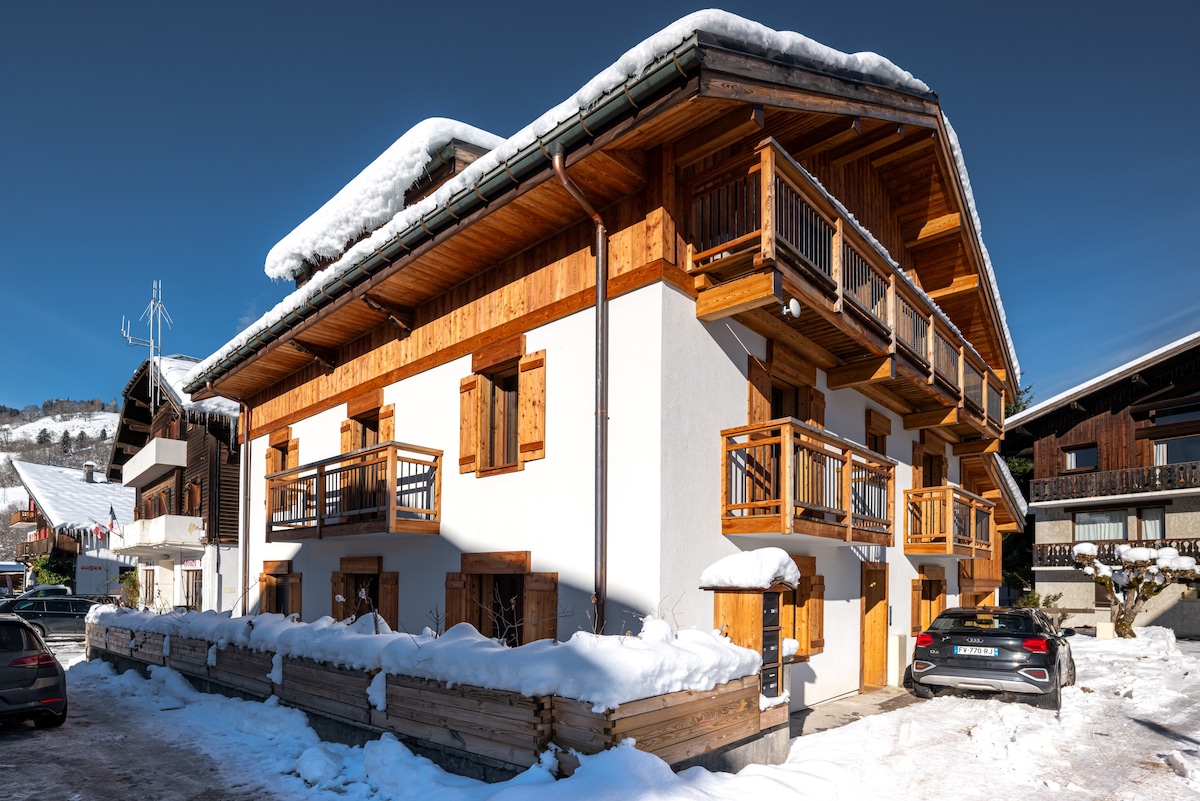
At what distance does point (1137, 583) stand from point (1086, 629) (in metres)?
6.57

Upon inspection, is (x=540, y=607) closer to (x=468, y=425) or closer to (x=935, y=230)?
(x=468, y=425)

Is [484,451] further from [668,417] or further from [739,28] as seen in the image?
[739,28]

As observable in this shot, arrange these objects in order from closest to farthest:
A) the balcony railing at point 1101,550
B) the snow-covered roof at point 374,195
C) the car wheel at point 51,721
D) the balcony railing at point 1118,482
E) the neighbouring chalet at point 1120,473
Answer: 1. the car wheel at point 51,721
2. the snow-covered roof at point 374,195
3. the balcony railing at point 1101,550
4. the balcony railing at point 1118,482
5. the neighbouring chalet at point 1120,473

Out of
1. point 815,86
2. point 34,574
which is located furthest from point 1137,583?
point 34,574

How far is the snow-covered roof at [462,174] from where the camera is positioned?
7840 millimetres

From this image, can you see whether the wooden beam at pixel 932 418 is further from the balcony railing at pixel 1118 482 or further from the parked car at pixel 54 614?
the parked car at pixel 54 614

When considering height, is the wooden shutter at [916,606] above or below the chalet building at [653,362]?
below

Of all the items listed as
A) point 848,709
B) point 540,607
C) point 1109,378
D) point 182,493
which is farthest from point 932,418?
point 182,493

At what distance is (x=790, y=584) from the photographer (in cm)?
830

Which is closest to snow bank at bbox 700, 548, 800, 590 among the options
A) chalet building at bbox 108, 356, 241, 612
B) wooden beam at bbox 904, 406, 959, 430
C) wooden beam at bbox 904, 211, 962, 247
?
wooden beam at bbox 904, 406, 959, 430

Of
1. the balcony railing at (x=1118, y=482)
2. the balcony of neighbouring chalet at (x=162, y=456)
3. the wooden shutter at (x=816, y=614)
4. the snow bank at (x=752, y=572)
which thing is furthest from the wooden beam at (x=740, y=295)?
the balcony railing at (x=1118, y=482)

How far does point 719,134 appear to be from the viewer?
864 cm

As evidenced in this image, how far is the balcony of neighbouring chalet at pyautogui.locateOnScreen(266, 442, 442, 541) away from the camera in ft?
36.3

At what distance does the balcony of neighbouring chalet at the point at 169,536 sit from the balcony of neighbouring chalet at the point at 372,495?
405 inches
